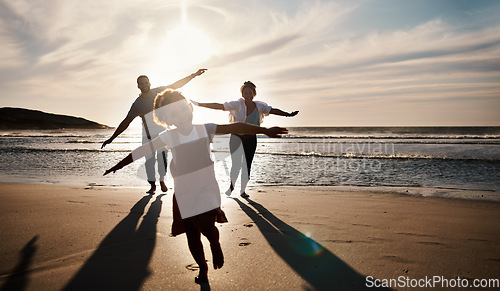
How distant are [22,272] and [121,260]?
0.72 meters

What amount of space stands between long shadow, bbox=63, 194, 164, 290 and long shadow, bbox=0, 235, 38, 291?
346mm

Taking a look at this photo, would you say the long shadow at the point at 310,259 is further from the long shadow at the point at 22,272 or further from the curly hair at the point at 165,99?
the long shadow at the point at 22,272

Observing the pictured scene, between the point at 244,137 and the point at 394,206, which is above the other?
the point at 244,137

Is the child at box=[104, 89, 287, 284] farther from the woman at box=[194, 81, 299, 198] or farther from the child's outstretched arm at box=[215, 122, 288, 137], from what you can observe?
the woman at box=[194, 81, 299, 198]

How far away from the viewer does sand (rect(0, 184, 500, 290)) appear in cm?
Answer: 249

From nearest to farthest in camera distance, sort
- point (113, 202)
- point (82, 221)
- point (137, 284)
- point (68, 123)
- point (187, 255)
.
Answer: point (137, 284) → point (187, 255) → point (82, 221) → point (113, 202) → point (68, 123)

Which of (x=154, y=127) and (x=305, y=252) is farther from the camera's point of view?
(x=154, y=127)

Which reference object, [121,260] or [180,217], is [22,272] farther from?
[180,217]

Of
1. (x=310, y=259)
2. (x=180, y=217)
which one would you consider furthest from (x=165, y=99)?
(x=310, y=259)

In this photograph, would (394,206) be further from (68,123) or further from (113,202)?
(68,123)

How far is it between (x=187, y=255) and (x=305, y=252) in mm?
→ 1057

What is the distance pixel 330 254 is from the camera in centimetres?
297

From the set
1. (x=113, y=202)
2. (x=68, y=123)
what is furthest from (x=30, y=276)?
(x=68, y=123)

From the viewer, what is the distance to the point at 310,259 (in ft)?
9.37
